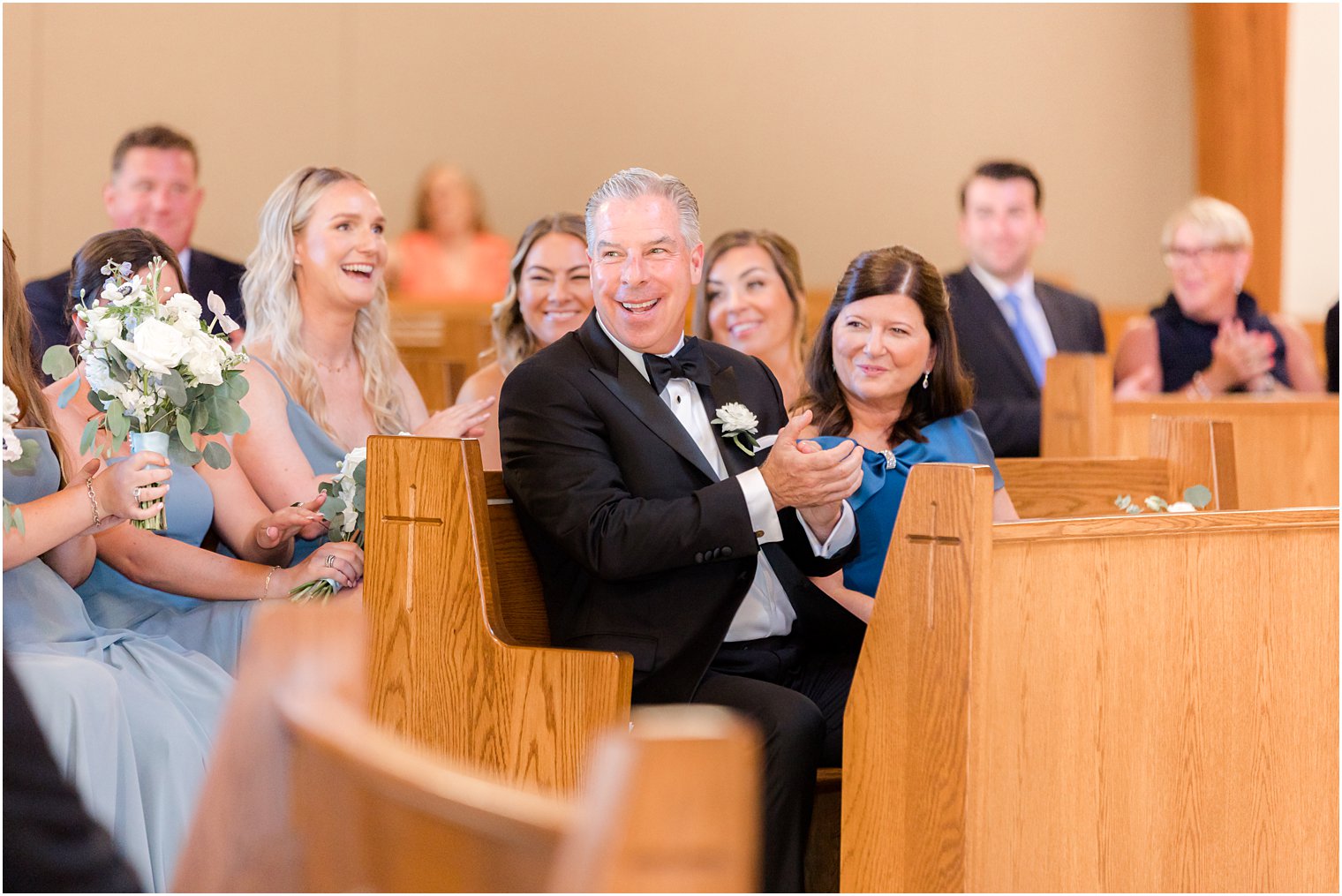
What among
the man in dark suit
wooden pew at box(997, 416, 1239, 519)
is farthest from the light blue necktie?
wooden pew at box(997, 416, 1239, 519)

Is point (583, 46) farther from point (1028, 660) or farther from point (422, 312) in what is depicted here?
point (1028, 660)

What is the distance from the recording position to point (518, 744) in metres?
2.48

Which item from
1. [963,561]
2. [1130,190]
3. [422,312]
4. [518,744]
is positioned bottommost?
[518,744]

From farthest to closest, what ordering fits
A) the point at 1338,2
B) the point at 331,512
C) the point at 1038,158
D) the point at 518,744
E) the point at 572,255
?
the point at 1038,158, the point at 1338,2, the point at 572,255, the point at 331,512, the point at 518,744

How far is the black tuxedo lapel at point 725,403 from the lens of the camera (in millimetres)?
2736

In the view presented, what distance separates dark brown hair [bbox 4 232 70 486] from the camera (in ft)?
8.51

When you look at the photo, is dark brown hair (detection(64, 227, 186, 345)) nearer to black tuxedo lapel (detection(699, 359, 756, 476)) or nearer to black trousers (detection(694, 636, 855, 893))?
black tuxedo lapel (detection(699, 359, 756, 476))

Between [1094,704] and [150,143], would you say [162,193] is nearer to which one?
[150,143]

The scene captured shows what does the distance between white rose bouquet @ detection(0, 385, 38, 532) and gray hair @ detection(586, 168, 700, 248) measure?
1045 millimetres

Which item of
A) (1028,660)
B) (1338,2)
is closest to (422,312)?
(1028,660)

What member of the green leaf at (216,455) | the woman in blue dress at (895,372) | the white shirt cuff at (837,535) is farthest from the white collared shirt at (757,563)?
the green leaf at (216,455)

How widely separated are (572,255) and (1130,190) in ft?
22.1

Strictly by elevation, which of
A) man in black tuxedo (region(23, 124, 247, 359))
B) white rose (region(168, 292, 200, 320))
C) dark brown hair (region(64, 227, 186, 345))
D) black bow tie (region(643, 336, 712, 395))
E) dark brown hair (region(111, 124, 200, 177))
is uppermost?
dark brown hair (region(111, 124, 200, 177))

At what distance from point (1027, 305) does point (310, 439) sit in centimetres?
269
